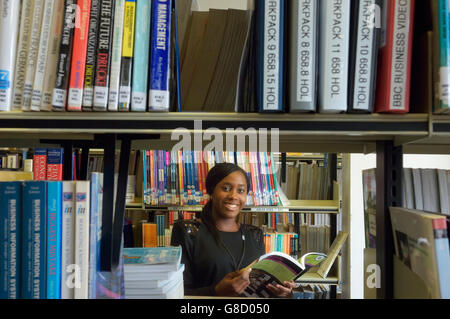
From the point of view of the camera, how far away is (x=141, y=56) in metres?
0.70

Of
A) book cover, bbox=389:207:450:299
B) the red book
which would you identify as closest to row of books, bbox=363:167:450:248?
book cover, bbox=389:207:450:299

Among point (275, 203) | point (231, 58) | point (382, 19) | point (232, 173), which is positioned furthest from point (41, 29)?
point (275, 203)

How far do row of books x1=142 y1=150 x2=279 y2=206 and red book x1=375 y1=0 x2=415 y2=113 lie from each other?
1.19m

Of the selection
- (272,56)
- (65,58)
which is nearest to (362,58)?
(272,56)

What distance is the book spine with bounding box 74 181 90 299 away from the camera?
0.70 m

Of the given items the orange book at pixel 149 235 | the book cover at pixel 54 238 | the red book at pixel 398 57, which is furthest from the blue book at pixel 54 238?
the orange book at pixel 149 235

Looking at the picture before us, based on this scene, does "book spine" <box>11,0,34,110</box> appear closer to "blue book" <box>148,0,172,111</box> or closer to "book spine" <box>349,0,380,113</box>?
"blue book" <box>148,0,172,111</box>

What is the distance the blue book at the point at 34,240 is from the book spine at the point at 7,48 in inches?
7.0

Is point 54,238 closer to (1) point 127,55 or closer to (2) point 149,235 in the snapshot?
(1) point 127,55

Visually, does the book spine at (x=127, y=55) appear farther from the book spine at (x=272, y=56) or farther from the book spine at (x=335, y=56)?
the book spine at (x=335, y=56)

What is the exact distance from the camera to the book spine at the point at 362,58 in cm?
67

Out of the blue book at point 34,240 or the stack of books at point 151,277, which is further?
the stack of books at point 151,277

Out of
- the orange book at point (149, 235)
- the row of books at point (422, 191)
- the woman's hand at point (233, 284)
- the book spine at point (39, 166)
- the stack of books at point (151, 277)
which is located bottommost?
the woman's hand at point (233, 284)
